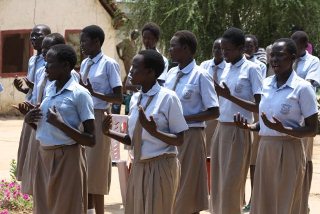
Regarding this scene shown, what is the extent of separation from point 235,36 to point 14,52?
12.5m

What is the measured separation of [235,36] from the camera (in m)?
6.80

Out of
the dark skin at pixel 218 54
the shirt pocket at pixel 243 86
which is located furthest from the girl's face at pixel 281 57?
the dark skin at pixel 218 54

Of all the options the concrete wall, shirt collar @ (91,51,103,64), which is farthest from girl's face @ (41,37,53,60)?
the concrete wall

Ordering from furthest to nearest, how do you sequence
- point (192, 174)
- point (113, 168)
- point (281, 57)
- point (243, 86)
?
point (113, 168)
point (243, 86)
point (192, 174)
point (281, 57)

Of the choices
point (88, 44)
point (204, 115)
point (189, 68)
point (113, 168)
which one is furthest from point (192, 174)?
point (113, 168)

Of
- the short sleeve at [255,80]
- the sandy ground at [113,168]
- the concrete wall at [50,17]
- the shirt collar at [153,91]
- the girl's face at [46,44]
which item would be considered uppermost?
the concrete wall at [50,17]

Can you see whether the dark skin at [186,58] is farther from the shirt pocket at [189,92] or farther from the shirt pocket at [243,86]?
the shirt pocket at [243,86]

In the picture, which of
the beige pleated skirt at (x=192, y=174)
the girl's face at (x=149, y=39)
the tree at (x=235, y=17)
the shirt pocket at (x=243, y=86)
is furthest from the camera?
the tree at (x=235, y=17)

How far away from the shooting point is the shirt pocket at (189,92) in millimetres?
6418

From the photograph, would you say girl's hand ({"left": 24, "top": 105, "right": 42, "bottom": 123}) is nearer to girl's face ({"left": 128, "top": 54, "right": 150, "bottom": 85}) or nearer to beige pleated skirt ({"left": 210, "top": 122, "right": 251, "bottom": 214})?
girl's face ({"left": 128, "top": 54, "right": 150, "bottom": 85})

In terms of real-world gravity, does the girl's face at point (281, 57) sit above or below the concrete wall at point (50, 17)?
below

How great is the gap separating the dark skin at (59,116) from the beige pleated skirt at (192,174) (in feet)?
4.13

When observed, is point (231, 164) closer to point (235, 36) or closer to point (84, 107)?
point (235, 36)

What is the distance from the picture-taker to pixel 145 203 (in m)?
5.21
